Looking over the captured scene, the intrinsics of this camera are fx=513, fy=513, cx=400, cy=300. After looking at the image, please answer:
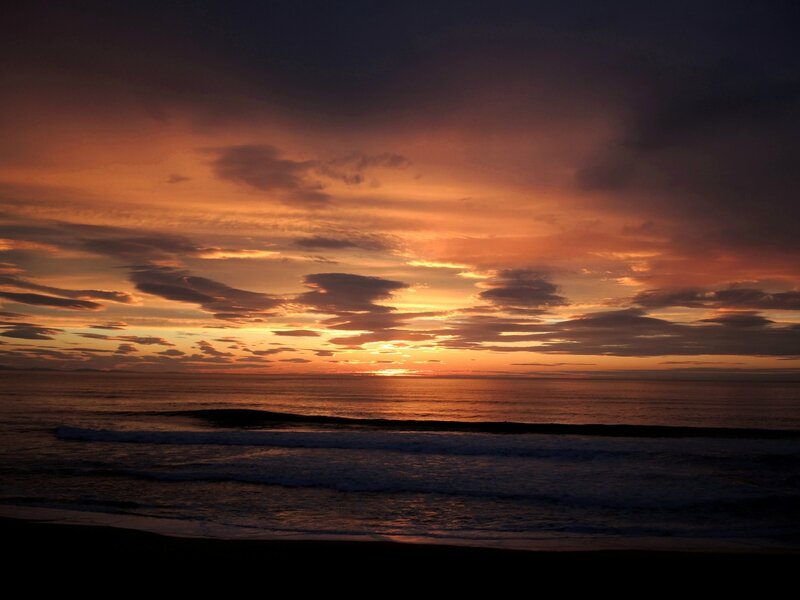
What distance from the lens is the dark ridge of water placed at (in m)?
31.3

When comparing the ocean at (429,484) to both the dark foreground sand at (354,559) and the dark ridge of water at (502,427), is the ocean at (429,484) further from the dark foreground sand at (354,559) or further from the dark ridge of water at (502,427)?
the dark foreground sand at (354,559)

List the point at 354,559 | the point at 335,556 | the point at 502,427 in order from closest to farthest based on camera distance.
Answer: the point at 354,559
the point at 335,556
the point at 502,427

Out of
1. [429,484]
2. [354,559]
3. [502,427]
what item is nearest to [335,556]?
[354,559]

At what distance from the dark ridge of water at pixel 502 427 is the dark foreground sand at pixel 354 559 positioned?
77.7 ft

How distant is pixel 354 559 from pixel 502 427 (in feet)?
93.4

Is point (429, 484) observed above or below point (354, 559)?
below

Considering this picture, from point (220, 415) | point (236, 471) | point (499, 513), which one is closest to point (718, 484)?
point (499, 513)

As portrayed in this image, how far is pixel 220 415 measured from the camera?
43.2 m

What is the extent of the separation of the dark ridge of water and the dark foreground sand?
77.7 ft

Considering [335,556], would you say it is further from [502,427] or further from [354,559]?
[502,427]

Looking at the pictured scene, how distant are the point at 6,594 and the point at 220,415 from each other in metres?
37.3

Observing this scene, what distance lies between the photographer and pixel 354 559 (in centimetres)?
935

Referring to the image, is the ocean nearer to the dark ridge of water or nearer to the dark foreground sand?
the dark ridge of water

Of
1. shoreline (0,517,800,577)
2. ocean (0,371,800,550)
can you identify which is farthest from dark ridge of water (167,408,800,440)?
shoreline (0,517,800,577)
